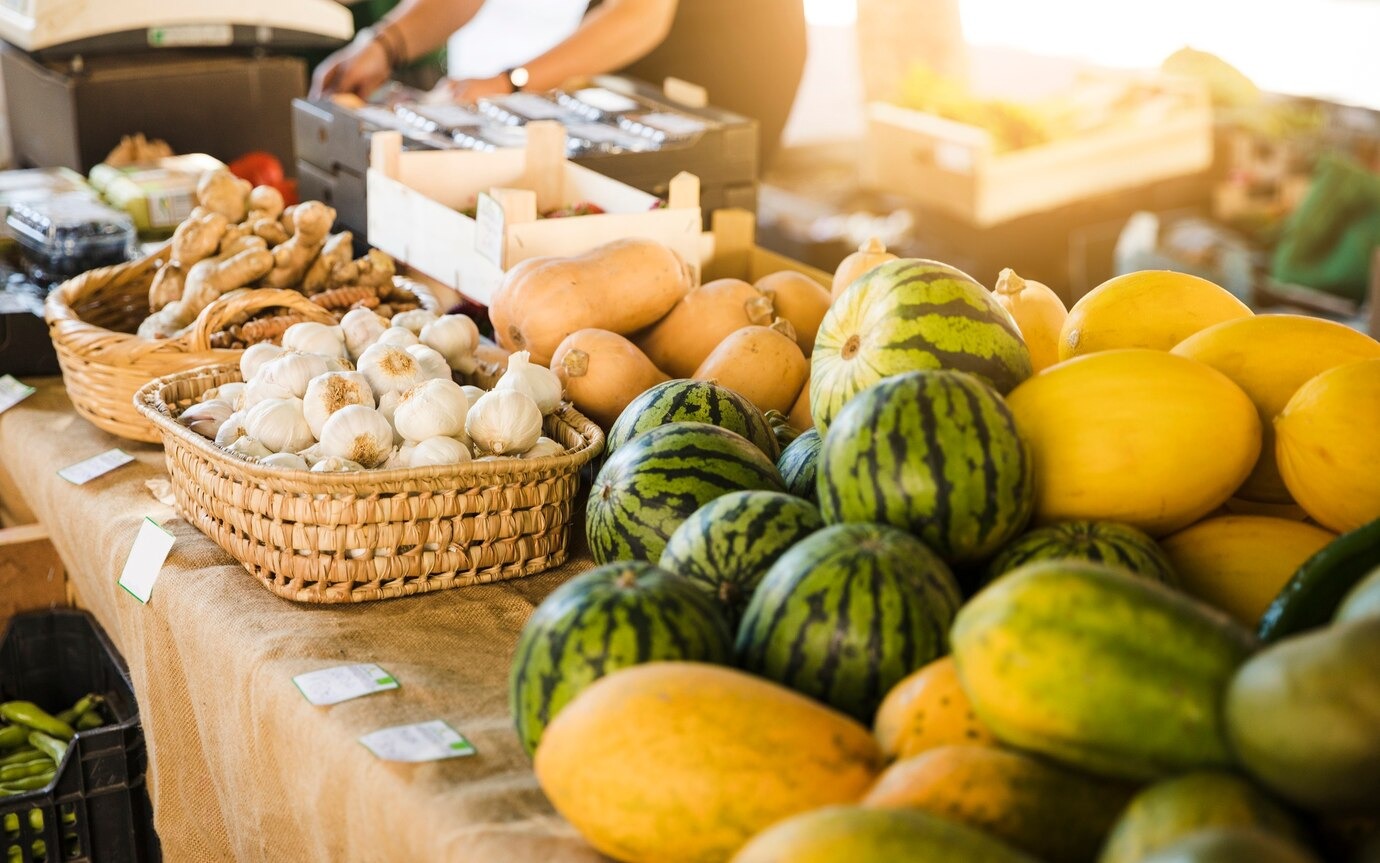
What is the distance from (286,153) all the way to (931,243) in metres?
2.47

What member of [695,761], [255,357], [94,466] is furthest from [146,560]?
[695,761]

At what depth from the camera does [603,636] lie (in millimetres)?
1112

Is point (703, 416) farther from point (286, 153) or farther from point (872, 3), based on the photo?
point (872, 3)

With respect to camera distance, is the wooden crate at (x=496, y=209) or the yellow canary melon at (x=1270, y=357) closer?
the yellow canary melon at (x=1270, y=357)

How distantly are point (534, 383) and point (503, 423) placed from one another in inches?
5.9

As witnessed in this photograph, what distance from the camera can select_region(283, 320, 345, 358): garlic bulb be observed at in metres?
2.02

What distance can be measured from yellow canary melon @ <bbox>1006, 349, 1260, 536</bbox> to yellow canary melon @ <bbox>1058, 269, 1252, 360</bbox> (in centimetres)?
25

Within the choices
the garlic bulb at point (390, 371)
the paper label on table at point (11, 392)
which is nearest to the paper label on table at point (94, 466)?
the paper label on table at point (11, 392)

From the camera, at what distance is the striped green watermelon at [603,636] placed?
→ 3.62 ft

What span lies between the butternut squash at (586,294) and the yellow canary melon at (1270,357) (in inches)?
38.0

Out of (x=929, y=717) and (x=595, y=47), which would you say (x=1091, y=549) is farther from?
(x=595, y=47)

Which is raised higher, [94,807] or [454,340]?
[454,340]

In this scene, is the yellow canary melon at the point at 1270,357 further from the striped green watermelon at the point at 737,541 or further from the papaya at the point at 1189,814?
the papaya at the point at 1189,814

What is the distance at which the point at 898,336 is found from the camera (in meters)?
1.45
